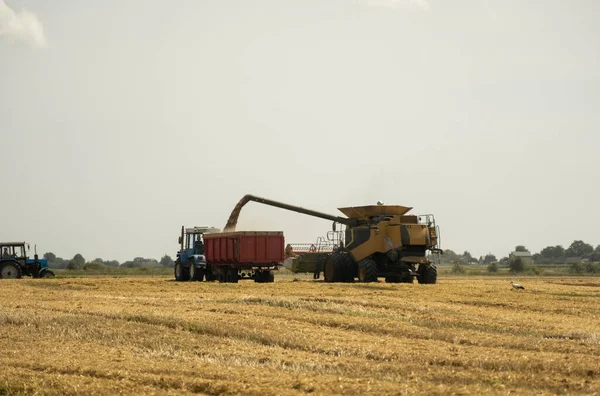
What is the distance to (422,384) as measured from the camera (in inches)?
534

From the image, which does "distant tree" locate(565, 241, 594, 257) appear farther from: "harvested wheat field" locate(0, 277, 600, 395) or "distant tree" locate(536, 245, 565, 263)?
"harvested wheat field" locate(0, 277, 600, 395)

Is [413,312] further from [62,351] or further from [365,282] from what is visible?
[365,282]

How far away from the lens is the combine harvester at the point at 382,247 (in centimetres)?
3903

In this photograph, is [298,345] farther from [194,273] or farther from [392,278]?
[194,273]

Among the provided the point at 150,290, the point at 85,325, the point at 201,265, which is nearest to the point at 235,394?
the point at 85,325

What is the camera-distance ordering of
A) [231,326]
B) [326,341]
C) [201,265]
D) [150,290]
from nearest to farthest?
[326,341] < [231,326] < [150,290] < [201,265]

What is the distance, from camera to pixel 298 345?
17656 mm

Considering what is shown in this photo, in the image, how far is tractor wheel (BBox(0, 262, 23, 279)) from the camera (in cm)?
4962

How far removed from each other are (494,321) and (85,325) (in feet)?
30.6

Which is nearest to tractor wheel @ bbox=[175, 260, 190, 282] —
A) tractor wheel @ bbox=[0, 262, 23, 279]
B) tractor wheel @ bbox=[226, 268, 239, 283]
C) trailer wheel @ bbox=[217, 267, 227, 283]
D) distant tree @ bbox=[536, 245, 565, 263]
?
trailer wheel @ bbox=[217, 267, 227, 283]

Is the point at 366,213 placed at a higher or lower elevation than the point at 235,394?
higher

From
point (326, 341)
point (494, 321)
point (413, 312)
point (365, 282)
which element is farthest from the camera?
point (365, 282)

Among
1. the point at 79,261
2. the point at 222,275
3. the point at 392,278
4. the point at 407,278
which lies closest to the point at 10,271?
the point at 222,275

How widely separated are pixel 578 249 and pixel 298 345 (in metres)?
165
